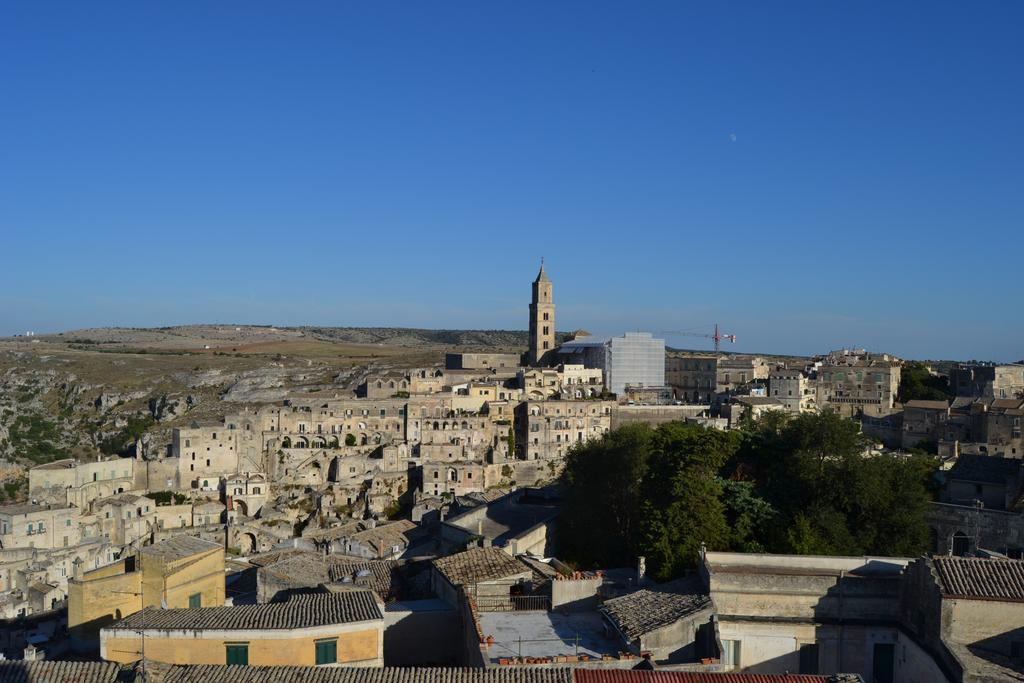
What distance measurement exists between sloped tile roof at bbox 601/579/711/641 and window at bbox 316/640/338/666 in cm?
471

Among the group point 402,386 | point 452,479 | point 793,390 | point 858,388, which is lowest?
point 452,479

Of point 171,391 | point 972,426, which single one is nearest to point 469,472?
point 972,426

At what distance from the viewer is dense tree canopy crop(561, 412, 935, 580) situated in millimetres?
21625

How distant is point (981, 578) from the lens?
642 inches

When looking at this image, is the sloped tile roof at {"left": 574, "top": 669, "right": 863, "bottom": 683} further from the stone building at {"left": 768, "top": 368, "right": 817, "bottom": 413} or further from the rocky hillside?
the stone building at {"left": 768, "top": 368, "right": 817, "bottom": 413}

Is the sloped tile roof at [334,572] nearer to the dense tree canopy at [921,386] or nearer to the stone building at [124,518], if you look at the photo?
the stone building at [124,518]

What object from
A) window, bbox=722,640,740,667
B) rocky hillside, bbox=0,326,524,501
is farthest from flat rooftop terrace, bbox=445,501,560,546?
rocky hillside, bbox=0,326,524,501

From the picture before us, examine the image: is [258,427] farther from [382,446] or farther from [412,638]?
[412,638]

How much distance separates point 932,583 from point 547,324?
64875 millimetres

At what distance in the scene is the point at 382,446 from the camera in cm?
5566

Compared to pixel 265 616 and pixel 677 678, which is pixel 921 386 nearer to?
pixel 677 678

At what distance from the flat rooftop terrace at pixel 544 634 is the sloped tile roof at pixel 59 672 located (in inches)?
212

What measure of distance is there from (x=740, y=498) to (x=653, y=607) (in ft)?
23.9

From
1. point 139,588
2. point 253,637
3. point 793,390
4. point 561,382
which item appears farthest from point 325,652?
point 793,390
